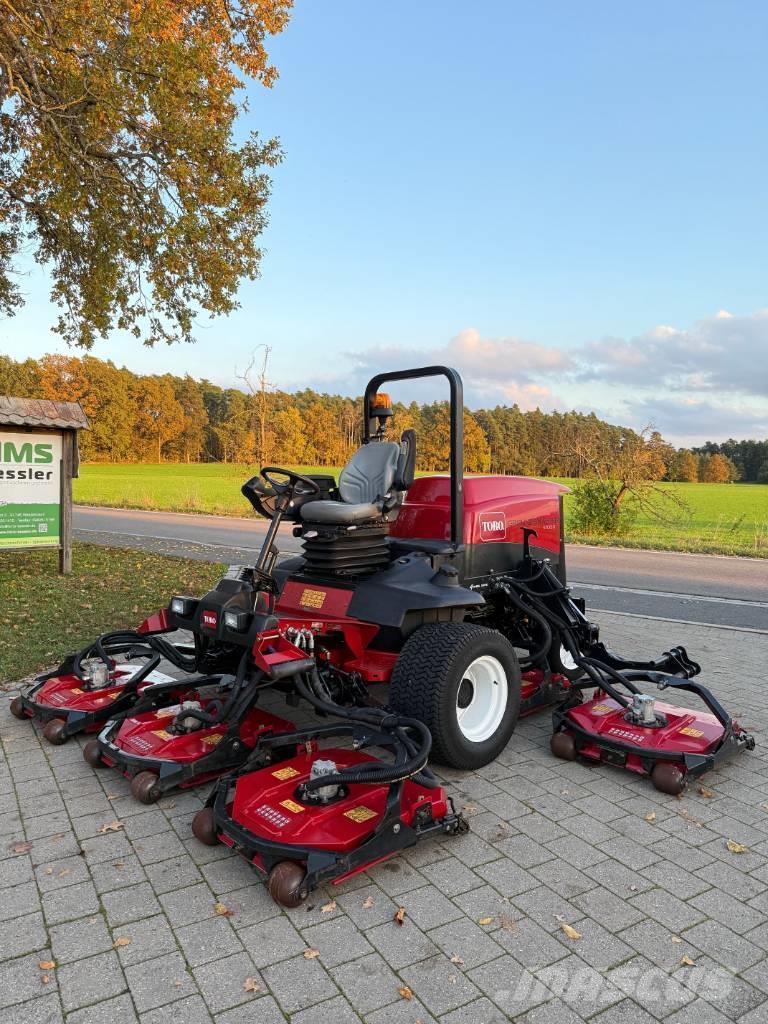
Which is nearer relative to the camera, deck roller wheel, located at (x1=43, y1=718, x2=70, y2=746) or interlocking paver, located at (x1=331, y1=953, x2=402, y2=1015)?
interlocking paver, located at (x1=331, y1=953, x2=402, y2=1015)

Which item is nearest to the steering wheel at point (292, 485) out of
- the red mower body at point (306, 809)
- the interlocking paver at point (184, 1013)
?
the red mower body at point (306, 809)

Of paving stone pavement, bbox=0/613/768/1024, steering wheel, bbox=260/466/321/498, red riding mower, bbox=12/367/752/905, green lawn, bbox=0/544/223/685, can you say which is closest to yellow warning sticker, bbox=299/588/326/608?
red riding mower, bbox=12/367/752/905

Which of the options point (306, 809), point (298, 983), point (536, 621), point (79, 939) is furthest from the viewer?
point (536, 621)

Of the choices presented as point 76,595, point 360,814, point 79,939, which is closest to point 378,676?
point 360,814

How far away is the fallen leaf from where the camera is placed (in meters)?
2.97

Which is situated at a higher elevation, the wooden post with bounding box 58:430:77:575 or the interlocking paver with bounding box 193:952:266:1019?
the wooden post with bounding box 58:430:77:575

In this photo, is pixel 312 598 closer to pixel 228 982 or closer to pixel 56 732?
pixel 56 732

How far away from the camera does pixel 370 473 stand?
4.44 meters

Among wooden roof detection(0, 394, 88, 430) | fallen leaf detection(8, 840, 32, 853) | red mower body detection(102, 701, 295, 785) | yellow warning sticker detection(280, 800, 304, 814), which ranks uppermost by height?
wooden roof detection(0, 394, 88, 430)

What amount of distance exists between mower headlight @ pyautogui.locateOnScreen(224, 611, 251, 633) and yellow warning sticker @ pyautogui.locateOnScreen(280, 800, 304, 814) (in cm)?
86

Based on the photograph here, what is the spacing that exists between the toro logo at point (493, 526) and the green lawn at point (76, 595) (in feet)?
11.7

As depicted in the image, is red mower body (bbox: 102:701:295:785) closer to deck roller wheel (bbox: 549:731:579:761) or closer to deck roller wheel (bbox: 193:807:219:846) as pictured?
deck roller wheel (bbox: 193:807:219:846)

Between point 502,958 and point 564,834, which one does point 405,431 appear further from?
point 502,958

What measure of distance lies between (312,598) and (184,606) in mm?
697
